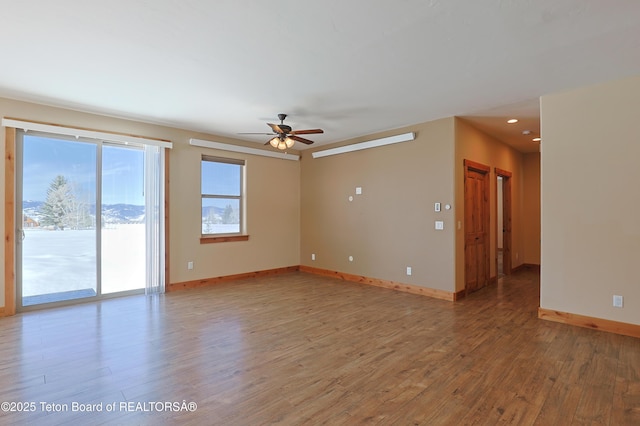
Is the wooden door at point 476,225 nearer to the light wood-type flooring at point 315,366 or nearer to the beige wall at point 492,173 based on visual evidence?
the beige wall at point 492,173

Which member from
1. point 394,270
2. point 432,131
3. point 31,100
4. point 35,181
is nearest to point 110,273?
point 35,181

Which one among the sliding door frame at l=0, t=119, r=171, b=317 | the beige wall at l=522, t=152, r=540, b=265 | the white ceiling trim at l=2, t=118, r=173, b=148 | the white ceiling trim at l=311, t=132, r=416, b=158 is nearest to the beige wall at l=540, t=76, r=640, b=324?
the white ceiling trim at l=311, t=132, r=416, b=158

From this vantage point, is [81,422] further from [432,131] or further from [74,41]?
[432,131]

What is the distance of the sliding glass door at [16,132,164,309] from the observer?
4.28 metres

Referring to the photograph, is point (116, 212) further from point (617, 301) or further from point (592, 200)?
point (617, 301)

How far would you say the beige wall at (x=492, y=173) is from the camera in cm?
492

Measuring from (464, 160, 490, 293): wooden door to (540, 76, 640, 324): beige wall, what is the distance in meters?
1.27

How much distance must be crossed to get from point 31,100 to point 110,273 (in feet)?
8.52

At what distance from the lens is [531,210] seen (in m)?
7.47

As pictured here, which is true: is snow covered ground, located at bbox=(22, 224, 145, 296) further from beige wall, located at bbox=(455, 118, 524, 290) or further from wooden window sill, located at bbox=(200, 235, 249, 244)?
beige wall, located at bbox=(455, 118, 524, 290)

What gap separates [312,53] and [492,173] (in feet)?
15.3

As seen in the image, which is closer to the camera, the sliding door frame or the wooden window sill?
the sliding door frame

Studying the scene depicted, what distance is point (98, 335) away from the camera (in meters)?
3.42

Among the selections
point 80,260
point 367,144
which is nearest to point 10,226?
point 80,260
